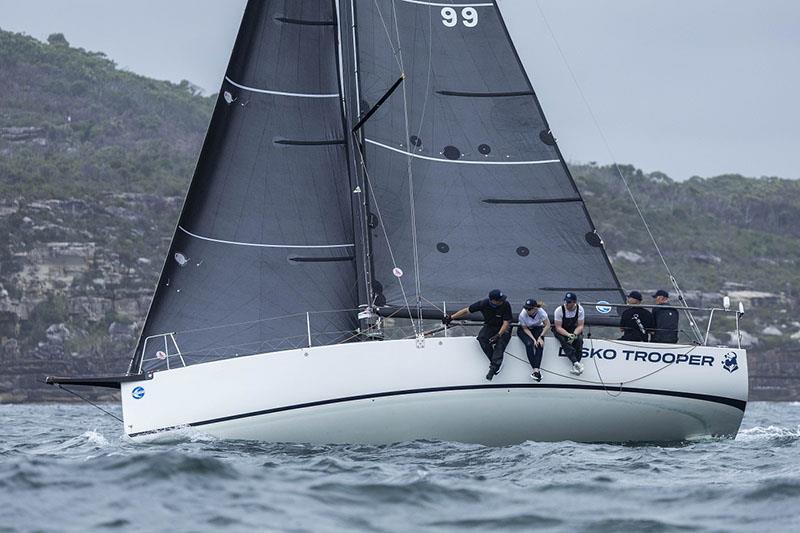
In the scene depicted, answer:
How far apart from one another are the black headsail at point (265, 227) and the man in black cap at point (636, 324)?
11.1ft

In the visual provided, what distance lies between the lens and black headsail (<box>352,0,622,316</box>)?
18547 millimetres

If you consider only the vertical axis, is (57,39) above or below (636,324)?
above

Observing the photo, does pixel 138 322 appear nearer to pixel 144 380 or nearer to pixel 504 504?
pixel 144 380

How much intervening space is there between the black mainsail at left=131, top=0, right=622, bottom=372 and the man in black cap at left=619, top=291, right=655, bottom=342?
0.63 m

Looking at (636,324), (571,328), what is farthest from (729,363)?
(571,328)

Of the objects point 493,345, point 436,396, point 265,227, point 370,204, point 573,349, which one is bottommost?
point 436,396

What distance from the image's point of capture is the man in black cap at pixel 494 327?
16891mm

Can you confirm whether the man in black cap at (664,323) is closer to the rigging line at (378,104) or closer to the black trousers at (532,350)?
the black trousers at (532,350)

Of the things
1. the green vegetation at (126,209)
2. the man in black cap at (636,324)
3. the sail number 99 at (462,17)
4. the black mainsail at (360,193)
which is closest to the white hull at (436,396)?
the man in black cap at (636,324)

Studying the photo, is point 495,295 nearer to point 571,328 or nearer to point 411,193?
point 571,328

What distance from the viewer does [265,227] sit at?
1869 centimetres

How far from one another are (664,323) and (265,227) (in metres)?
5.04

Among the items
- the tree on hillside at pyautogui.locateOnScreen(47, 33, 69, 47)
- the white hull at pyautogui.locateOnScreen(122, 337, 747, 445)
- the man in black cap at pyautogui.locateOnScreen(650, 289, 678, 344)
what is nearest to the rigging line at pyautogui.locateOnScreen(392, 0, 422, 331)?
the white hull at pyautogui.locateOnScreen(122, 337, 747, 445)

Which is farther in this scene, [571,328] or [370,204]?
[370,204]
